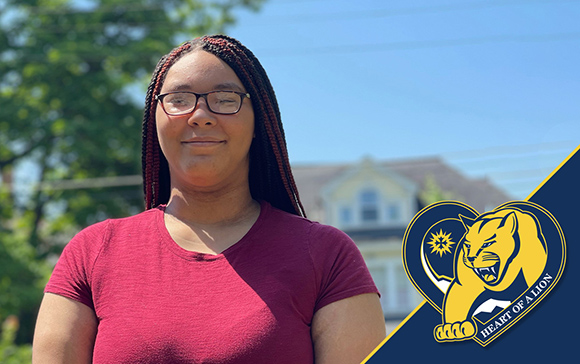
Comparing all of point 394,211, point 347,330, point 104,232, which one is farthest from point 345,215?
point 347,330

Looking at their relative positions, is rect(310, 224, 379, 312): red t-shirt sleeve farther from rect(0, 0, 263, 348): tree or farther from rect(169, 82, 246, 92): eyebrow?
rect(0, 0, 263, 348): tree

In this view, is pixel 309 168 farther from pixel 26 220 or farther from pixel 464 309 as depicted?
pixel 464 309

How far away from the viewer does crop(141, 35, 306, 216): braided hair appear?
1.76 meters

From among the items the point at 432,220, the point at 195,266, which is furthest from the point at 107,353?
the point at 432,220

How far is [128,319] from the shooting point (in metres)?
1.60

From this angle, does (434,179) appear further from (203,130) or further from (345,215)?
(203,130)

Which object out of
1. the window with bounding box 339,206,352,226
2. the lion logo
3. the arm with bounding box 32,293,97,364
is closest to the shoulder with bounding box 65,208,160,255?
the arm with bounding box 32,293,97,364

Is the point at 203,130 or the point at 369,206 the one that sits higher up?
the point at 203,130

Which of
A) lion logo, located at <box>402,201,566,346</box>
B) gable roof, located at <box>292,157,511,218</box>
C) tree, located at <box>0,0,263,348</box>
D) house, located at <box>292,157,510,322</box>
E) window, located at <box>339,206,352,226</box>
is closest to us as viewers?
lion logo, located at <box>402,201,566,346</box>

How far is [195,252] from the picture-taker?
1687mm

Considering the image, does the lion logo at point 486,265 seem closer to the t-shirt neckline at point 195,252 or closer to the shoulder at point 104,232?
the t-shirt neckline at point 195,252

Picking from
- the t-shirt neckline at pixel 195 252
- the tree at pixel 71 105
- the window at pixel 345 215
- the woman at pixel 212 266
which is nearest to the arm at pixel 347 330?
the woman at pixel 212 266

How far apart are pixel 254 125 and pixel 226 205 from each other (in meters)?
0.20

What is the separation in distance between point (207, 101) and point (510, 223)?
70 centimetres
